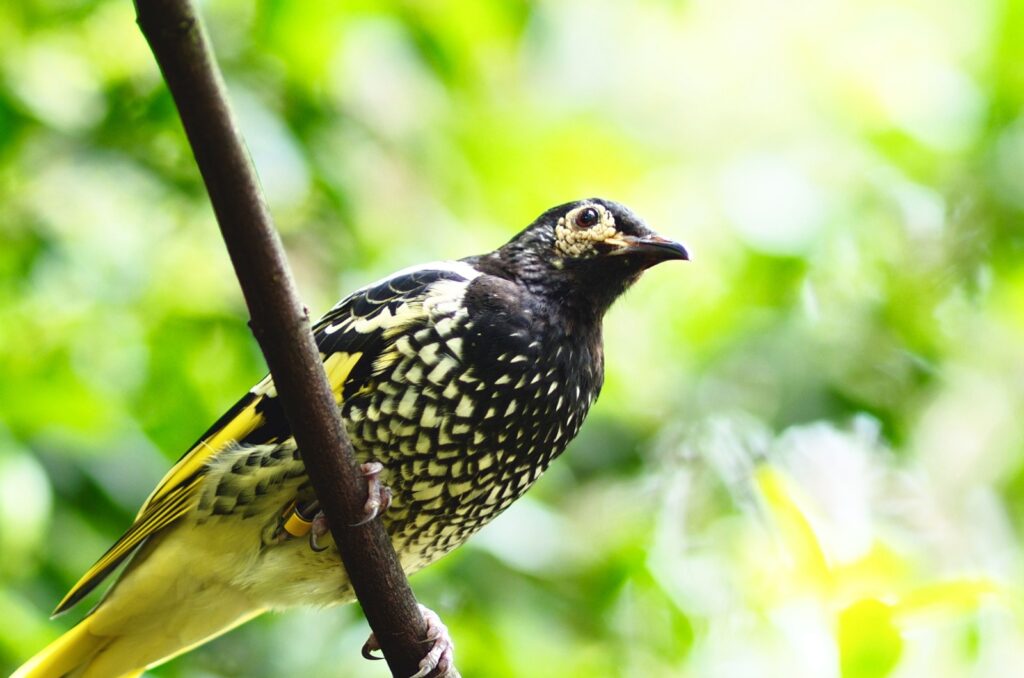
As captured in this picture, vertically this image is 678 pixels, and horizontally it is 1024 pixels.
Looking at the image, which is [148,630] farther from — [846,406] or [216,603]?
[846,406]

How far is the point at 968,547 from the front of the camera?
5656 mm

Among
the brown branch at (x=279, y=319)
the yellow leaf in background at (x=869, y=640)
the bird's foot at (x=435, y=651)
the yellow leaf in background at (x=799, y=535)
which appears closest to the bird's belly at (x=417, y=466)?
the bird's foot at (x=435, y=651)

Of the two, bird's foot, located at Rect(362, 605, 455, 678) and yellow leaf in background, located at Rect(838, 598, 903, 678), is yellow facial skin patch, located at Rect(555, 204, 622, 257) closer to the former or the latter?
bird's foot, located at Rect(362, 605, 455, 678)

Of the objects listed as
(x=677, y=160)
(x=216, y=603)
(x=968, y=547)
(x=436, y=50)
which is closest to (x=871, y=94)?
(x=677, y=160)

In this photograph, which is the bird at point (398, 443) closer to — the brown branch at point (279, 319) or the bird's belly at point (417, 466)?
the bird's belly at point (417, 466)

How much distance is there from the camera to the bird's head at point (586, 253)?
9.79ft

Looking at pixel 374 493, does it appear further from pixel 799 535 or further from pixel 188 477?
pixel 799 535

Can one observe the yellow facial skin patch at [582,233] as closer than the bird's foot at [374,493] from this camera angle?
No

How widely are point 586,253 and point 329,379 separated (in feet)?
2.62

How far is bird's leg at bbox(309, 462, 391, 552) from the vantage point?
2172 millimetres

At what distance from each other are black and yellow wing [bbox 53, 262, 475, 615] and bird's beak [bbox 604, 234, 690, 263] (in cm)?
41

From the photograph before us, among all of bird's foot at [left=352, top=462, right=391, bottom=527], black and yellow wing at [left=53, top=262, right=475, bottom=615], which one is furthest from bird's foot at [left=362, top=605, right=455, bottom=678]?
black and yellow wing at [left=53, top=262, right=475, bottom=615]

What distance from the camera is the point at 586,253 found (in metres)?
3.06

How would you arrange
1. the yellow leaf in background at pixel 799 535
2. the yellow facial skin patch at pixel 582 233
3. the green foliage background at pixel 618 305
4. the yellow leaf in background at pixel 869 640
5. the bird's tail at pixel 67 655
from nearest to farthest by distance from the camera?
1. the yellow leaf in background at pixel 869 640
2. the yellow leaf in background at pixel 799 535
3. the bird's tail at pixel 67 655
4. the yellow facial skin patch at pixel 582 233
5. the green foliage background at pixel 618 305
